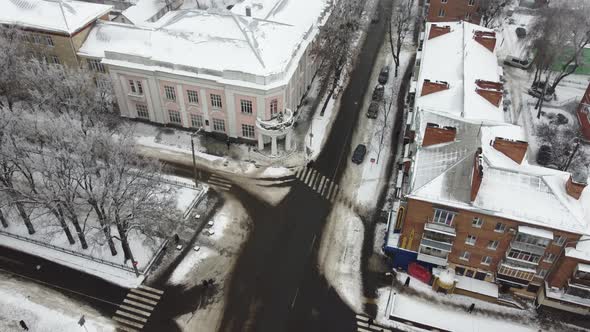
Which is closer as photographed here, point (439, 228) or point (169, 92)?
point (439, 228)

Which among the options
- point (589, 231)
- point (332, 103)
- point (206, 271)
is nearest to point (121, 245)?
point (206, 271)

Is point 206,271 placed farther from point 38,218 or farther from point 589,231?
point 589,231

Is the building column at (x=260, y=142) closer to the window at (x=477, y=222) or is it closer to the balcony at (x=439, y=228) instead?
the balcony at (x=439, y=228)

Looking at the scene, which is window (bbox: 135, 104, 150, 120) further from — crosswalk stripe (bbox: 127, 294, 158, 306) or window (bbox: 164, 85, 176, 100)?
crosswalk stripe (bbox: 127, 294, 158, 306)

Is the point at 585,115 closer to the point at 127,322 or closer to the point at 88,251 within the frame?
the point at 127,322

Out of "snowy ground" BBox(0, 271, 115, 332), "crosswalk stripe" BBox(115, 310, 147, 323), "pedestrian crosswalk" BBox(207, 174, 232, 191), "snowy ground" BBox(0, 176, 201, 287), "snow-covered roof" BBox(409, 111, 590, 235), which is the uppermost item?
"snow-covered roof" BBox(409, 111, 590, 235)

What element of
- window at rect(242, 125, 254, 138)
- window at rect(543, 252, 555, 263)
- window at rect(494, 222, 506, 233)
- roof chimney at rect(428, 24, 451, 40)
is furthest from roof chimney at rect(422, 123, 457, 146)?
roof chimney at rect(428, 24, 451, 40)

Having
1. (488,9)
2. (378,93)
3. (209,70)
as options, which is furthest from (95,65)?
(488,9)
